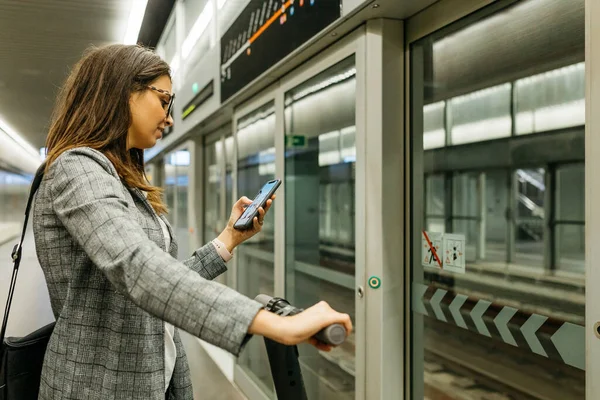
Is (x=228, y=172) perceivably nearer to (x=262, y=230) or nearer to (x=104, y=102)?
(x=262, y=230)

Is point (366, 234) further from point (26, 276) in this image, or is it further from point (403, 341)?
point (26, 276)

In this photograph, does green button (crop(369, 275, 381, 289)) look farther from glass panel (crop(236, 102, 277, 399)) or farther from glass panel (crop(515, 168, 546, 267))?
glass panel (crop(515, 168, 546, 267))

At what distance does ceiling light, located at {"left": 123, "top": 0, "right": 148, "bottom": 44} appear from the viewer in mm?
4909

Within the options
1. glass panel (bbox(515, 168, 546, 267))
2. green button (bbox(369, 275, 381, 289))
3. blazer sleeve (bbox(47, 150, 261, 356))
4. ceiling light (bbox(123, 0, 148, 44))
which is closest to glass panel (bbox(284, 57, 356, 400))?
green button (bbox(369, 275, 381, 289))

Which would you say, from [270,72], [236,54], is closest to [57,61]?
[236,54]

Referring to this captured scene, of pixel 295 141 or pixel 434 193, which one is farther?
pixel 295 141

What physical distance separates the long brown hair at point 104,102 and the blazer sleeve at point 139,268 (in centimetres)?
16

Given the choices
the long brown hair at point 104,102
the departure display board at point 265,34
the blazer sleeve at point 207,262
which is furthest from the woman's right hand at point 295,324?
the departure display board at point 265,34

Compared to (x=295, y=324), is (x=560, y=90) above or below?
above

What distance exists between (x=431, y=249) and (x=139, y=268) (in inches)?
53.8

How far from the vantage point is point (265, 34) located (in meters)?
2.75

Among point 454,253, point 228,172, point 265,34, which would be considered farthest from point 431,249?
point 228,172

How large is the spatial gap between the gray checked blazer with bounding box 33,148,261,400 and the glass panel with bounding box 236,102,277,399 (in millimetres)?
2113

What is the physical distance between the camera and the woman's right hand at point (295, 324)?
71 cm
